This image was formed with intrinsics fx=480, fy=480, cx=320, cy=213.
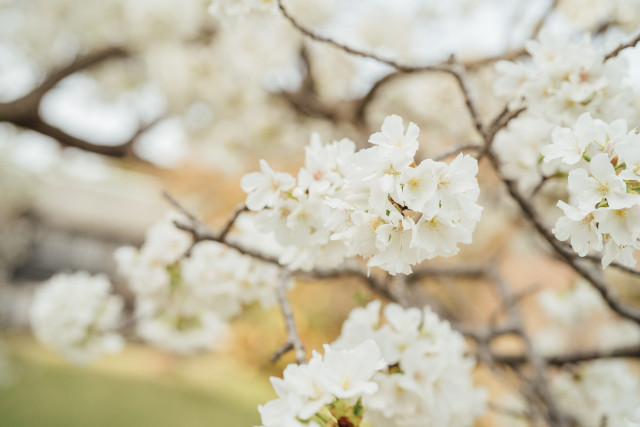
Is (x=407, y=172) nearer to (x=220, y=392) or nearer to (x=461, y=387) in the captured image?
(x=461, y=387)

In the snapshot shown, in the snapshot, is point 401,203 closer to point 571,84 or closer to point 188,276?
point 571,84

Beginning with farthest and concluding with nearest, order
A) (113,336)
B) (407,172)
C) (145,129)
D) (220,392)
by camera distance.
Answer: (220,392), (145,129), (113,336), (407,172)

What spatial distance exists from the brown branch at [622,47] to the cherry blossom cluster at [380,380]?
678mm

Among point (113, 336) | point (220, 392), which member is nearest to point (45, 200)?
point (220, 392)

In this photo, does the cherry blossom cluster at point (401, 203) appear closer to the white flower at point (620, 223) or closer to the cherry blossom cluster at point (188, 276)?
the white flower at point (620, 223)

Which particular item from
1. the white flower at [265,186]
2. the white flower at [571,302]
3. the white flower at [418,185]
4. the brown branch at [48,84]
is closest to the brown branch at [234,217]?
the white flower at [265,186]

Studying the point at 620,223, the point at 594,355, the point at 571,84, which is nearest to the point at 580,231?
the point at 620,223

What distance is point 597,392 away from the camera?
5.19ft

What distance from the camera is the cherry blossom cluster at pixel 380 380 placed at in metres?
0.72

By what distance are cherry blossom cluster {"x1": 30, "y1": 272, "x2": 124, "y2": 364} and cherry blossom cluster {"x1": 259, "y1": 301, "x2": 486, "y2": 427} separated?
1035mm

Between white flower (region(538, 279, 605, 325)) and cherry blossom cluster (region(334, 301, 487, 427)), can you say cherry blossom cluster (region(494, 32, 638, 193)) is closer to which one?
cherry blossom cluster (region(334, 301, 487, 427))

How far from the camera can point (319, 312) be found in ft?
26.5

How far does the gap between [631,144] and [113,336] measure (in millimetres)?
1626

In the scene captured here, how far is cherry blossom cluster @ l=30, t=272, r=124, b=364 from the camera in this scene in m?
1.60
